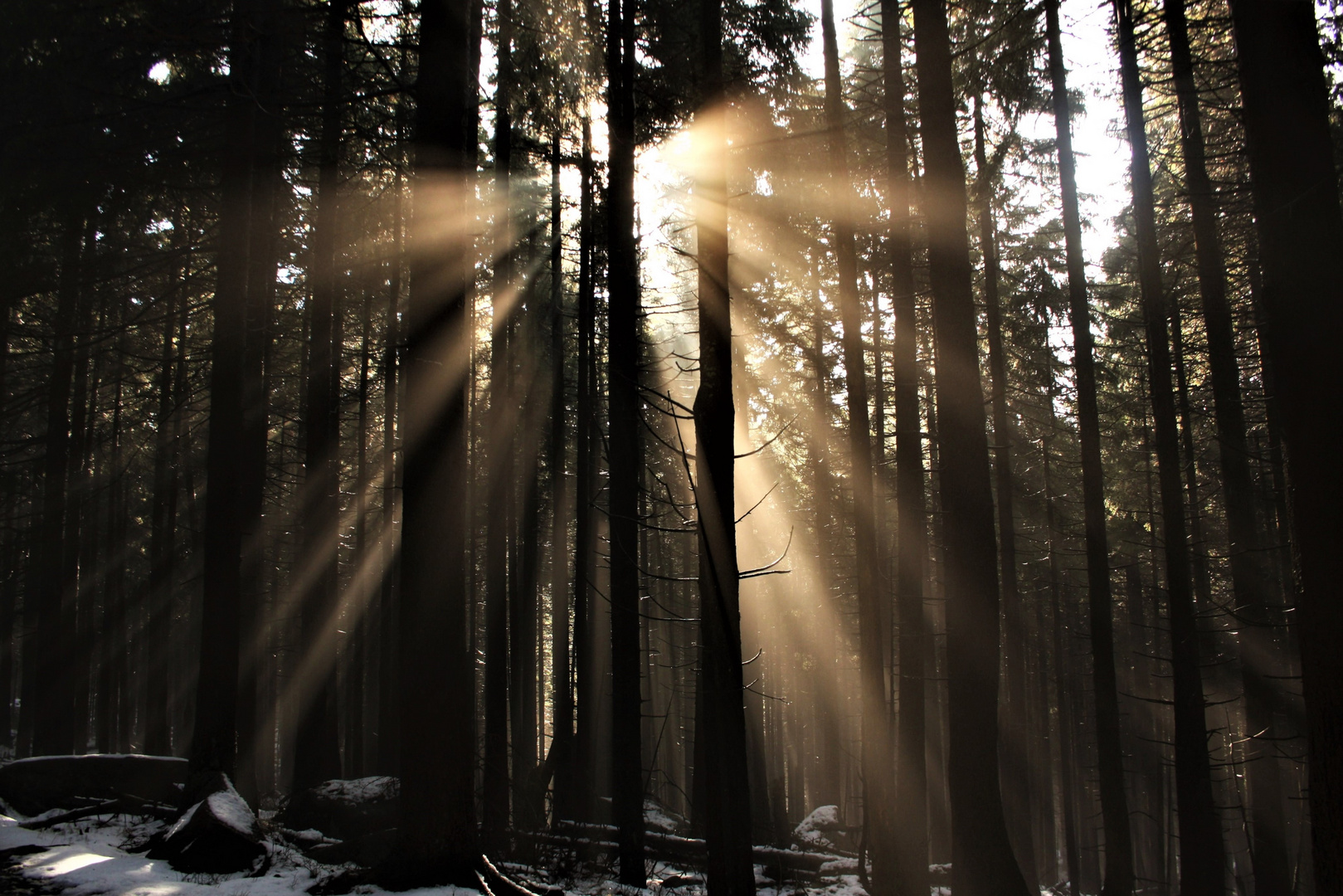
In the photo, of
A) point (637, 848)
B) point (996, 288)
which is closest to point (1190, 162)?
point (996, 288)

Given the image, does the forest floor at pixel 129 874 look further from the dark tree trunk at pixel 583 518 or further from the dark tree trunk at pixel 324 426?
the dark tree trunk at pixel 583 518

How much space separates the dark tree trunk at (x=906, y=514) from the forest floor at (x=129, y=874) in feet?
9.87

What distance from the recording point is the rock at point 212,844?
23.2ft

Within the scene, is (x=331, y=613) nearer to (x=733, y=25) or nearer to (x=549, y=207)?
(x=549, y=207)

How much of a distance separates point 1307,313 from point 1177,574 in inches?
279

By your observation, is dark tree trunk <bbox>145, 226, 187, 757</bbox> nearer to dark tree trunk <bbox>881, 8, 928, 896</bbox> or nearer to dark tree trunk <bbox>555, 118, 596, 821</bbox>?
dark tree trunk <bbox>555, 118, 596, 821</bbox>

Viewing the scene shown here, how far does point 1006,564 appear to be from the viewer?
1716cm

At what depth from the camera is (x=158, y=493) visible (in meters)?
21.4

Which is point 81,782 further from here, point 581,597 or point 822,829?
point 822,829

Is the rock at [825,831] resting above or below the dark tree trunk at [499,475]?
below

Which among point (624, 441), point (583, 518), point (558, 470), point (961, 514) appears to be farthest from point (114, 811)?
point (961, 514)

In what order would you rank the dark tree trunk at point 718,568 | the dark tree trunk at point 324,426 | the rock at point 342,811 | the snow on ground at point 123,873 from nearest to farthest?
the dark tree trunk at point 718,568
the snow on ground at point 123,873
the rock at point 342,811
the dark tree trunk at point 324,426

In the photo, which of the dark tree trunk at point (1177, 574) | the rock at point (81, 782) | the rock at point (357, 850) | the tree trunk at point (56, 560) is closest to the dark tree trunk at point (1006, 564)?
the dark tree trunk at point (1177, 574)

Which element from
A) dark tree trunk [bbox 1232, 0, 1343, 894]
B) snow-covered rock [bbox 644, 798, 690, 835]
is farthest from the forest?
snow-covered rock [bbox 644, 798, 690, 835]
